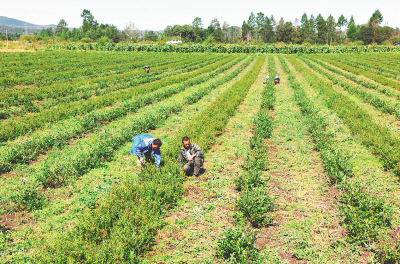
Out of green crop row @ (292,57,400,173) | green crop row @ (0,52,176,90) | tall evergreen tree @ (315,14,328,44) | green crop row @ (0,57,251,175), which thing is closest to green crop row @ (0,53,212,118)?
green crop row @ (0,52,176,90)

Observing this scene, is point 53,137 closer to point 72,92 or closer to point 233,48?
point 72,92

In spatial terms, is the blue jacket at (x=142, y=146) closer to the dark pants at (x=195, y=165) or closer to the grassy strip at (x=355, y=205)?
the dark pants at (x=195, y=165)

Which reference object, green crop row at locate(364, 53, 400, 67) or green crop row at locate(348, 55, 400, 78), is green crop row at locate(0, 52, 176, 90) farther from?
green crop row at locate(364, 53, 400, 67)

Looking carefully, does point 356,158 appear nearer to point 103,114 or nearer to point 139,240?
point 139,240

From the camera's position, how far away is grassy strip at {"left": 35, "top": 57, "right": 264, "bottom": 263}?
14.7 ft

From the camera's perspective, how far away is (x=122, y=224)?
527cm

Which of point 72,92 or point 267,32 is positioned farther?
point 267,32

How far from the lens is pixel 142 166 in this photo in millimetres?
7867

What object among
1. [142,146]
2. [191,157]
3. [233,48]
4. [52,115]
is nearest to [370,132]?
[191,157]

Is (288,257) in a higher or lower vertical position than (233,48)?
lower

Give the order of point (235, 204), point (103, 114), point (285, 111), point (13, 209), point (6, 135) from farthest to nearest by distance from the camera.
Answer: point (285, 111)
point (103, 114)
point (6, 135)
point (235, 204)
point (13, 209)

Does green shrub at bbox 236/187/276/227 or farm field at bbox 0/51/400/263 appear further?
green shrub at bbox 236/187/276/227

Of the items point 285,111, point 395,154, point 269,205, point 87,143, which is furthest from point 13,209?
point 285,111

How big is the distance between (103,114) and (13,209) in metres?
7.27
